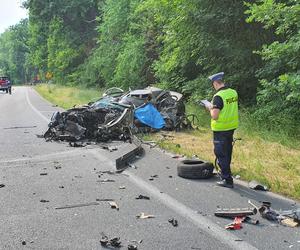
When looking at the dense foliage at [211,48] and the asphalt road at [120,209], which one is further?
the dense foliage at [211,48]

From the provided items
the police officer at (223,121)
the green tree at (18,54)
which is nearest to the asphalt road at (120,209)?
the police officer at (223,121)

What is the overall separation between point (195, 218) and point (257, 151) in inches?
191

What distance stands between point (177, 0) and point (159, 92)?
3.35m

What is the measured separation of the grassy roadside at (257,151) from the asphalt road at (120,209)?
55 cm

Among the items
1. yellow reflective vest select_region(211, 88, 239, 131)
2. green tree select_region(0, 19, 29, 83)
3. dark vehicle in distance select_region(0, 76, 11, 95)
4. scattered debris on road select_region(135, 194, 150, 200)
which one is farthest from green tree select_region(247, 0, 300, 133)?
green tree select_region(0, 19, 29, 83)

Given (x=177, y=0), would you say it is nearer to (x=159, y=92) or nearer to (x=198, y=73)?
(x=159, y=92)

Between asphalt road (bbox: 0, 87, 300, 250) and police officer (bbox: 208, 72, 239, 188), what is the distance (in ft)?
1.07

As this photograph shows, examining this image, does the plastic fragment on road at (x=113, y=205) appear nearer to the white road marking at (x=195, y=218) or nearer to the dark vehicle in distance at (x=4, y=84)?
the white road marking at (x=195, y=218)

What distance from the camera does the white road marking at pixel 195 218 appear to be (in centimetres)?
481

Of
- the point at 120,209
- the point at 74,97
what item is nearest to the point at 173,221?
the point at 120,209

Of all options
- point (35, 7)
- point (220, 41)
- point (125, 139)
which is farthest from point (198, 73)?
point (35, 7)

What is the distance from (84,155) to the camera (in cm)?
1034

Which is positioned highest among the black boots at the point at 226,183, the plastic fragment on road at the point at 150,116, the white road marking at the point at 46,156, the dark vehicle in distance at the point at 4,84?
the plastic fragment on road at the point at 150,116

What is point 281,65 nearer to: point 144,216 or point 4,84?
point 144,216
